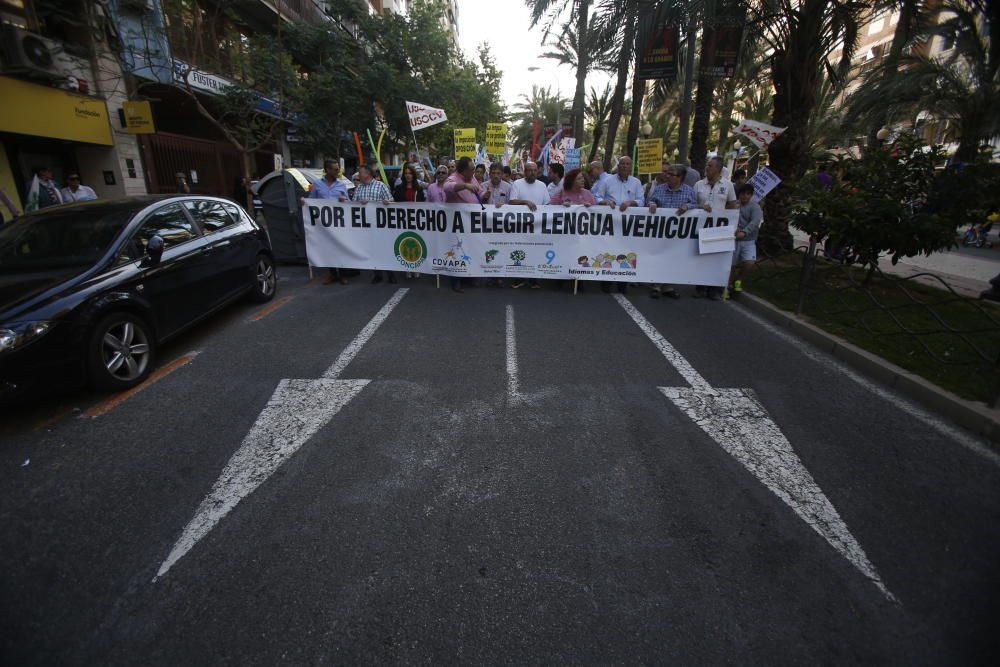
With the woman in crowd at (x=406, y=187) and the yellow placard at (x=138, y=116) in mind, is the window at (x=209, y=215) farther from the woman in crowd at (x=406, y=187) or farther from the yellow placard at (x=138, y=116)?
the yellow placard at (x=138, y=116)

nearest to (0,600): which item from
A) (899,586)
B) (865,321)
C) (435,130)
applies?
(899,586)

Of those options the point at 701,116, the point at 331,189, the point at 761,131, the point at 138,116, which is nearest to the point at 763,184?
the point at 761,131

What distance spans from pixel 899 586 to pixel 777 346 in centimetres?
374

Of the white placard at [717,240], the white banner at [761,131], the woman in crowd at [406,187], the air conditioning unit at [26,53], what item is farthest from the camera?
the air conditioning unit at [26,53]

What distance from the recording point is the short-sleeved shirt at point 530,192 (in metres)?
8.03

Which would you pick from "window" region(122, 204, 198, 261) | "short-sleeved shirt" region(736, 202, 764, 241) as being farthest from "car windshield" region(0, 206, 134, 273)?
"short-sleeved shirt" region(736, 202, 764, 241)

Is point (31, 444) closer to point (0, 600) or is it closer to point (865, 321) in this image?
point (0, 600)

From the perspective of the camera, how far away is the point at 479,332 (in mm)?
5734

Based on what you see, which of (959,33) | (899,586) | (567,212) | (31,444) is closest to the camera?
(899,586)

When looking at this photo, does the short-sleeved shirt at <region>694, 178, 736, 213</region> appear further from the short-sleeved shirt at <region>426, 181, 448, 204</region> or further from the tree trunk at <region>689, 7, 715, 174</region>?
the short-sleeved shirt at <region>426, 181, 448, 204</region>

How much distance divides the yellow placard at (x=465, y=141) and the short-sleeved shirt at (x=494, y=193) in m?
6.06

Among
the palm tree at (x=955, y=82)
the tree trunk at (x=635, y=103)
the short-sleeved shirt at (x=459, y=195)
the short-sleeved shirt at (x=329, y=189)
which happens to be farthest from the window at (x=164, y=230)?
the palm tree at (x=955, y=82)

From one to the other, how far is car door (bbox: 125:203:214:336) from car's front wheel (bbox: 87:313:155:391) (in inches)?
10.5

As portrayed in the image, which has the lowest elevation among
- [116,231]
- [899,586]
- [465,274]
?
[899,586]
